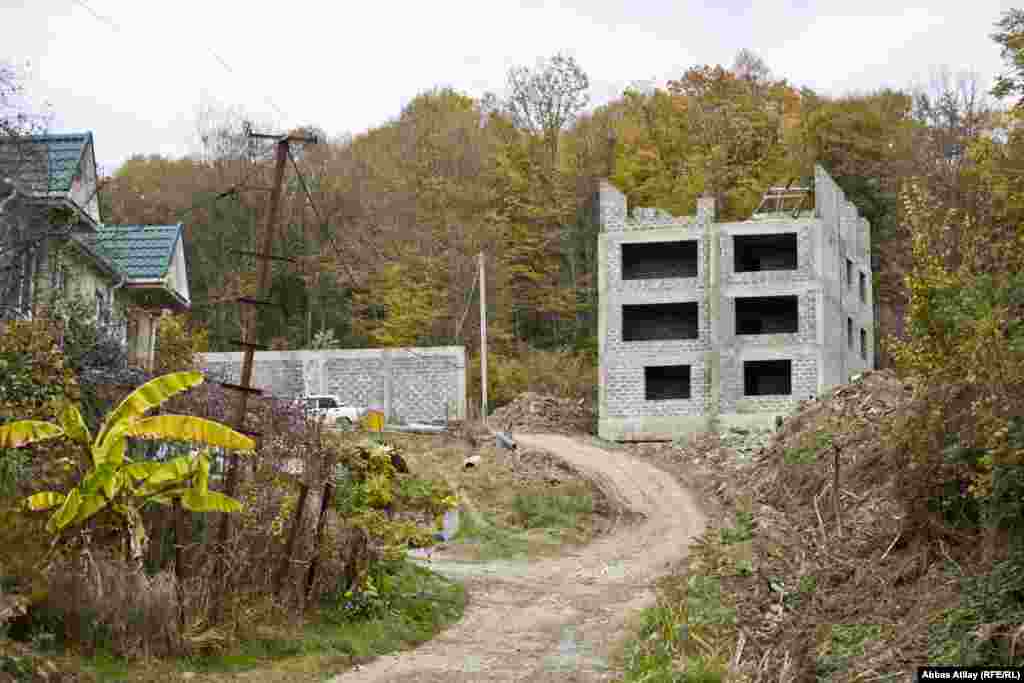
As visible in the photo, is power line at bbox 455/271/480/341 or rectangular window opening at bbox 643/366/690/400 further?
power line at bbox 455/271/480/341

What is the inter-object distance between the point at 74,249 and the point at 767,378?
Answer: 33750mm

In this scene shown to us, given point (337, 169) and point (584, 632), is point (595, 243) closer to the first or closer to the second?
point (337, 169)

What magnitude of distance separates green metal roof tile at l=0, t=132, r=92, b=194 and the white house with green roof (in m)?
0.02

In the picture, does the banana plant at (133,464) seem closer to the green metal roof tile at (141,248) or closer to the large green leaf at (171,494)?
the large green leaf at (171,494)

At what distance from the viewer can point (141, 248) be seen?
27.3 meters

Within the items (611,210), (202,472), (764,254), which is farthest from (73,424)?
(764,254)

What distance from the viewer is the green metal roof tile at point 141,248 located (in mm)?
26703

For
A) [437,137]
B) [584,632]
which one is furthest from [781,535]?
[437,137]

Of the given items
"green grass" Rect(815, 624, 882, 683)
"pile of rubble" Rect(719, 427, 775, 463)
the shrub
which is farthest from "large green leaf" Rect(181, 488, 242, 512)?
"pile of rubble" Rect(719, 427, 775, 463)

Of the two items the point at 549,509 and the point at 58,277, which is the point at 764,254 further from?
the point at 58,277

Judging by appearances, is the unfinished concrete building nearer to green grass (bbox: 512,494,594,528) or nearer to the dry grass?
green grass (bbox: 512,494,594,528)

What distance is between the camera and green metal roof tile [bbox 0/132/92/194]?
2078 cm

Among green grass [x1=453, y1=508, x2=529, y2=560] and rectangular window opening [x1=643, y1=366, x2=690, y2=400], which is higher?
rectangular window opening [x1=643, y1=366, x2=690, y2=400]

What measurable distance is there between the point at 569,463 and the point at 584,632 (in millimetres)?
19649
